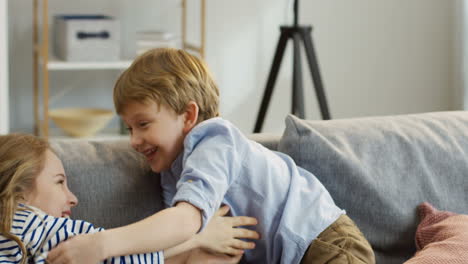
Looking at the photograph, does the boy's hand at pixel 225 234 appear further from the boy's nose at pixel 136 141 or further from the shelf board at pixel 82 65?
the shelf board at pixel 82 65

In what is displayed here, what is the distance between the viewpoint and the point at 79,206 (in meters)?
1.54

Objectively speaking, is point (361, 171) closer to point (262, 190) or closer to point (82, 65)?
point (262, 190)

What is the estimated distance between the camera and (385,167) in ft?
5.67

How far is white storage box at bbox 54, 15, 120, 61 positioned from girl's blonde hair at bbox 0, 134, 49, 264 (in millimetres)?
2095

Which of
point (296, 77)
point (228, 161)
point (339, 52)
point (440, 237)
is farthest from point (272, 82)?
point (228, 161)

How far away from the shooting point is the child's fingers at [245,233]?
1493mm

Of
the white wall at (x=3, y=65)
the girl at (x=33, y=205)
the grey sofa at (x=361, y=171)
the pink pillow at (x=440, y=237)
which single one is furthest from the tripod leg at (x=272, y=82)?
the girl at (x=33, y=205)

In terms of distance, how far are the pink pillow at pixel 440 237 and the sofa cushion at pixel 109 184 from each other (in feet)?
1.84

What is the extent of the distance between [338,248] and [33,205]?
23.3 inches

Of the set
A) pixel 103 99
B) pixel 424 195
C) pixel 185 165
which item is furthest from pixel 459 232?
pixel 103 99

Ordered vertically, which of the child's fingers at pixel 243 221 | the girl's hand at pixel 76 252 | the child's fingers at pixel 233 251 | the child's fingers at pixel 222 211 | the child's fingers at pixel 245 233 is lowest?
the child's fingers at pixel 233 251

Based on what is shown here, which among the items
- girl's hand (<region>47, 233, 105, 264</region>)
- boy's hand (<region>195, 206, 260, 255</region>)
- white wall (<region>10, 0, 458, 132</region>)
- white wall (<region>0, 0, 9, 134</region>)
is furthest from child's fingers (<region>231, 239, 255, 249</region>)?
white wall (<region>10, 0, 458, 132</region>)

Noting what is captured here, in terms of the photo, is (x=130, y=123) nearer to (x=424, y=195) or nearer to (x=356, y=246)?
(x=356, y=246)

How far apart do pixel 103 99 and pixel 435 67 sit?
1844mm
